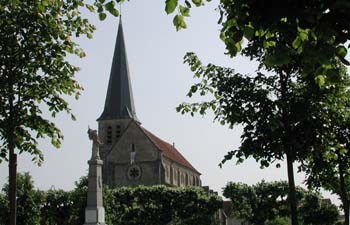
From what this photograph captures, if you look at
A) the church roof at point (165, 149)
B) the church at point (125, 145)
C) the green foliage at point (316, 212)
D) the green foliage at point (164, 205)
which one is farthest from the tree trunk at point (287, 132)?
the church roof at point (165, 149)

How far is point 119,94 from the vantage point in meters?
62.9

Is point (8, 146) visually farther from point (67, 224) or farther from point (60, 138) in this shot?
point (67, 224)

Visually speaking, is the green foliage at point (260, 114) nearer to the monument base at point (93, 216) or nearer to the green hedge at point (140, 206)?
the monument base at point (93, 216)

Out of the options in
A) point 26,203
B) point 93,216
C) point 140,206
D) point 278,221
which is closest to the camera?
point 93,216

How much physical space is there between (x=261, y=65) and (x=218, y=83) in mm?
1143

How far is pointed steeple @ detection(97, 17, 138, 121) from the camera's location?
6291 centimetres

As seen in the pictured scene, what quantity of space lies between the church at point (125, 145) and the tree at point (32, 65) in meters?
48.3

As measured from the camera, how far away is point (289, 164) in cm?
958

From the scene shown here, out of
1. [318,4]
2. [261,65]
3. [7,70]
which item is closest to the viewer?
[318,4]

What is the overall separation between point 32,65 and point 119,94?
55.8m

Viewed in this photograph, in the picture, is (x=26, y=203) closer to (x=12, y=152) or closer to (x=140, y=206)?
(x=140, y=206)

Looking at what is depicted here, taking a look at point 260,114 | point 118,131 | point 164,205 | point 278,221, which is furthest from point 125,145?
point 260,114

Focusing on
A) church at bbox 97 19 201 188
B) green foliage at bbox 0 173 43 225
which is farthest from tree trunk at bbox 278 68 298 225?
church at bbox 97 19 201 188

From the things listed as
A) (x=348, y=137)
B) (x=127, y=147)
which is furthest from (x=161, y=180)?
(x=348, y=137)
